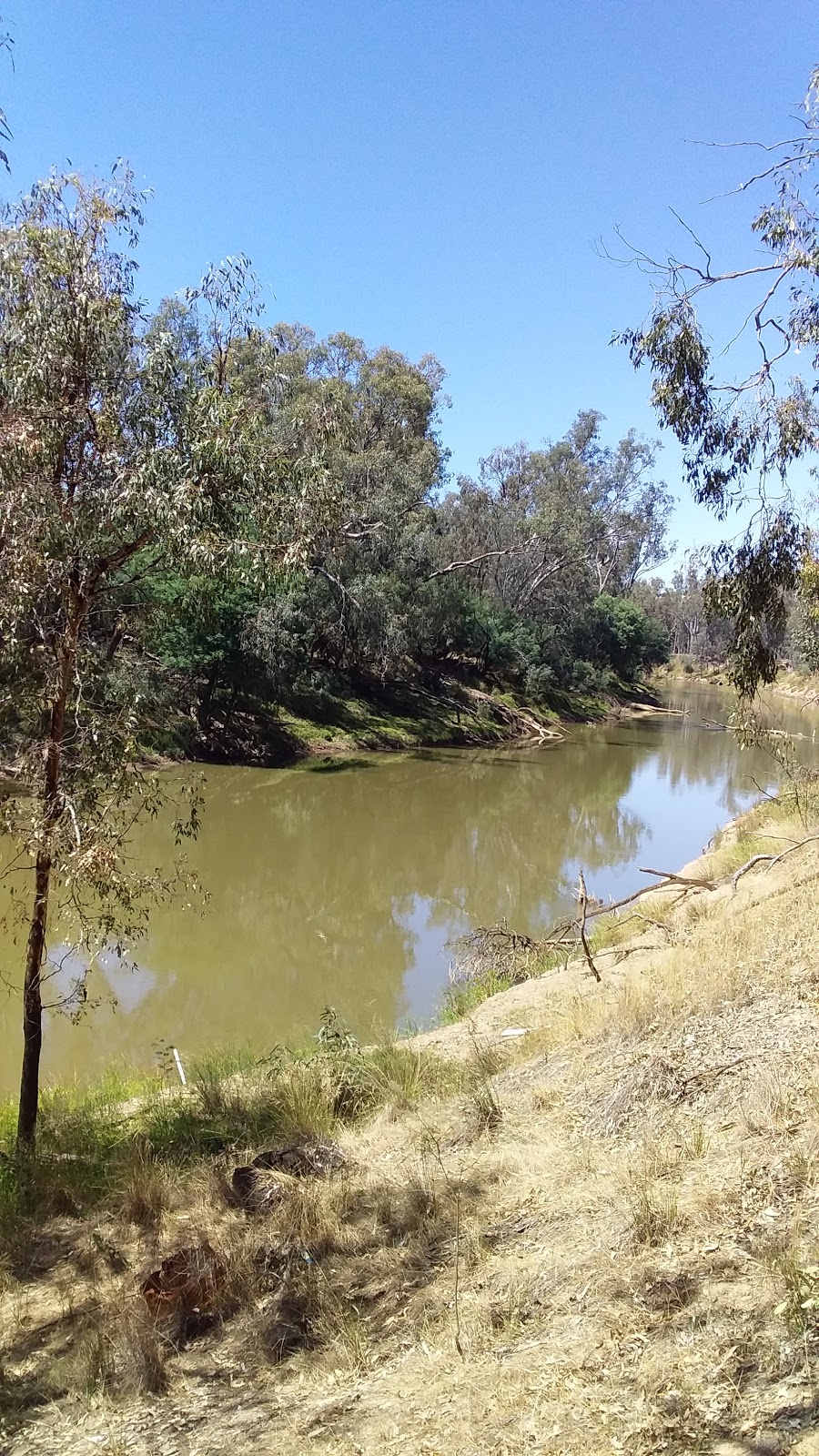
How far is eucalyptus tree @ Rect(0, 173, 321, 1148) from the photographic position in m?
4.43

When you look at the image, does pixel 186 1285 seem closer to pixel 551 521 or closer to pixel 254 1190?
pixel 254 1190

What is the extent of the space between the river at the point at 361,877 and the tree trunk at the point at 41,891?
1.06 ft

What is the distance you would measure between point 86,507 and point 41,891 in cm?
203

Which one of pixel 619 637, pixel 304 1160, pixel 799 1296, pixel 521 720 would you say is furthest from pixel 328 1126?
pixel 619 637

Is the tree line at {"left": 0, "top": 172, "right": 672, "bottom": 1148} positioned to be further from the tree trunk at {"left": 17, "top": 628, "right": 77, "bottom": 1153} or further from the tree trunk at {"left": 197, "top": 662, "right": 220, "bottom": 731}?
the tree trunk at {"left": 197, "top": 662, "right": 220, "bottom": 731}

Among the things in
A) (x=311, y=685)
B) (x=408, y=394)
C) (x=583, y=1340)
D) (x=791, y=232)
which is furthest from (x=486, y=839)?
(x=408, y=394)

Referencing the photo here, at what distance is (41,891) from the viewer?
193 inches

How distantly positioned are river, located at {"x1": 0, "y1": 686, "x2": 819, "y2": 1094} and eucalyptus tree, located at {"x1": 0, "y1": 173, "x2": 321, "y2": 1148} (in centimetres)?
139

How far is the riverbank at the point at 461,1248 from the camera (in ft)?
8.46

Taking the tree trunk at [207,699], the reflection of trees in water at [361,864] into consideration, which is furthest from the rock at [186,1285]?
the tree trunk at [207,699]

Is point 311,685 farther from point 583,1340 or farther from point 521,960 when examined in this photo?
point 583,1340

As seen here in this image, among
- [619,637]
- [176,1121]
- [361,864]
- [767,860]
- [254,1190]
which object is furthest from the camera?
[619,637]

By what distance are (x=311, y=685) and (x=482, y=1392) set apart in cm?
2544

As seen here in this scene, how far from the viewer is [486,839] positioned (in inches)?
728
